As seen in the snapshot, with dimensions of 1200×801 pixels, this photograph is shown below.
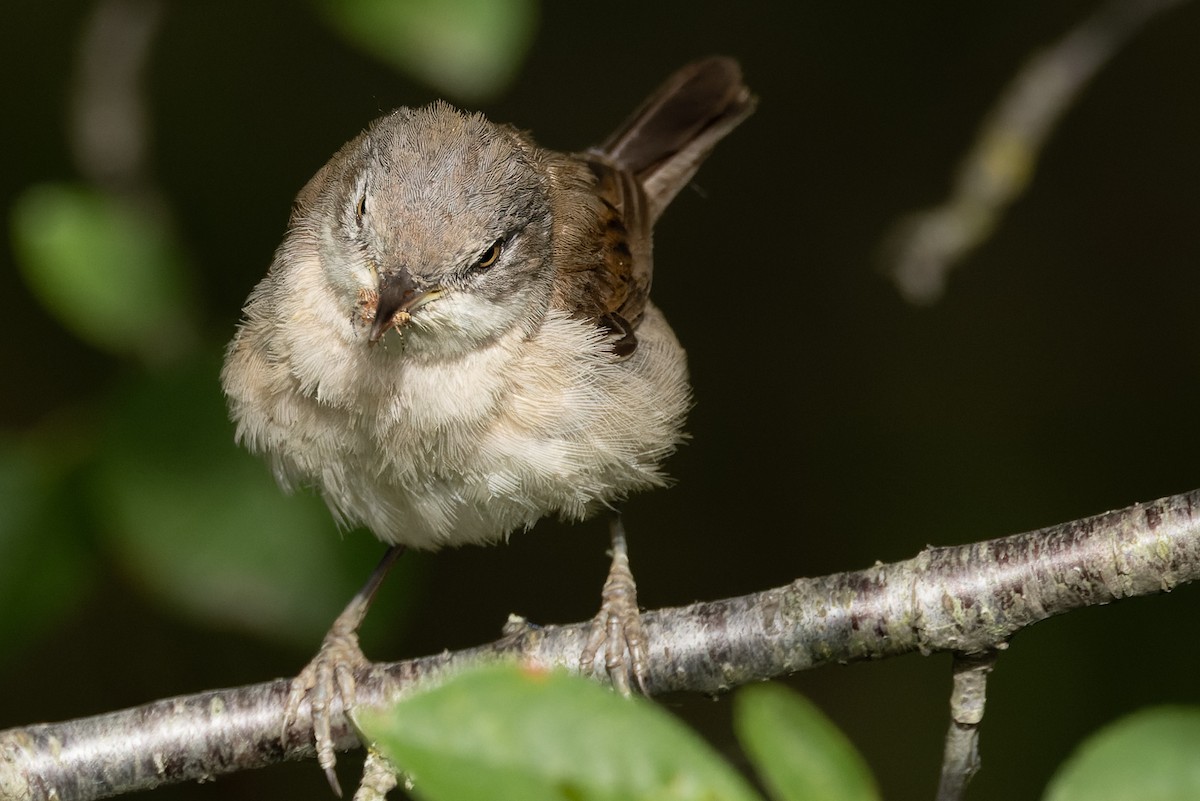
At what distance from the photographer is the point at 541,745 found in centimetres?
136

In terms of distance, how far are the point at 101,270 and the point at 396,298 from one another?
0.85m

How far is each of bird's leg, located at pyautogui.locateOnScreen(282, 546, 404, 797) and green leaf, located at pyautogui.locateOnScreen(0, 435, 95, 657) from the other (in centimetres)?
62

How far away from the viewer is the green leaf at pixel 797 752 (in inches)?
58.4

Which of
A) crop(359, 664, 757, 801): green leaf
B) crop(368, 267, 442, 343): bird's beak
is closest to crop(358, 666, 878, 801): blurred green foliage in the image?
crop(359, 664, 757, 801): green leaf

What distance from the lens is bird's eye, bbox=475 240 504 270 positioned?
2.99m

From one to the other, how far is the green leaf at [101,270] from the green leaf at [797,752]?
2148 mm

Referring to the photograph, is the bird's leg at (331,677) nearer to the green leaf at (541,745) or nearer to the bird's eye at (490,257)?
the bird's eye at (490,257)

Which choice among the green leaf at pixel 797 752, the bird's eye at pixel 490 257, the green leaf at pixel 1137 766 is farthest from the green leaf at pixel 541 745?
the bird's eye at pixel 490 257

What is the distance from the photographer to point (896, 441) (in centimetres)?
547

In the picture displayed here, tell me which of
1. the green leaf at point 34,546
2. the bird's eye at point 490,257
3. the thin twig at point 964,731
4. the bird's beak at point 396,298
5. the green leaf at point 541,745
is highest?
the bird's eye at point 490,257

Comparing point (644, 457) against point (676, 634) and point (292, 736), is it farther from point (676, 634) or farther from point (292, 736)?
point (292, 736)

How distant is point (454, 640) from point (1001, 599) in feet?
11.2

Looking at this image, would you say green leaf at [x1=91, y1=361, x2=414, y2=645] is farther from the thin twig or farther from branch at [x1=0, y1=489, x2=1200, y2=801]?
the thin twig

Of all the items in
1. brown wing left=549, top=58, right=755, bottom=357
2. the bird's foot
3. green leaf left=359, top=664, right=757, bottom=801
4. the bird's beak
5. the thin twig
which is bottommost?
green leaf left=359, top=664, right=757, bottom=801
